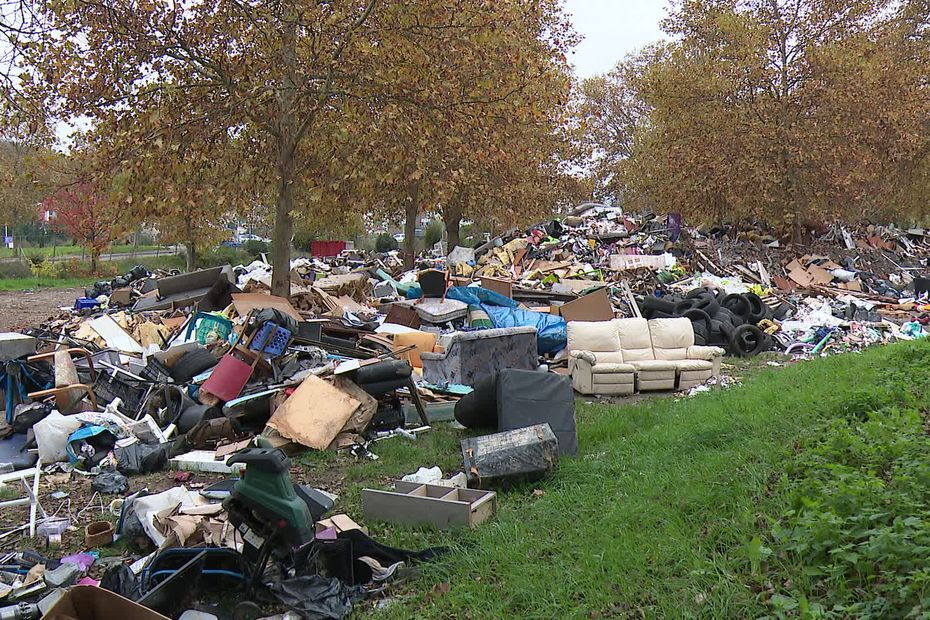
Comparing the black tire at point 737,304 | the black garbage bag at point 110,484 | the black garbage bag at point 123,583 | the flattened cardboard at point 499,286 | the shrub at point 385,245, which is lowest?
the black garbage bag at point 110,484

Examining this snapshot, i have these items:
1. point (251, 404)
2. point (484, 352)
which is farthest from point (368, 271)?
point (251, 404)

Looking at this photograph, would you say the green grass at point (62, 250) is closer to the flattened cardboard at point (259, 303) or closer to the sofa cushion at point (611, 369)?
the flattened cardboard at point (259, 303)

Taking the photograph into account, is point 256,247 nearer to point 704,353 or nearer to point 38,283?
point 38,283

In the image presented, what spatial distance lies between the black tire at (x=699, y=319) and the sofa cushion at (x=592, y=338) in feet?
8.43

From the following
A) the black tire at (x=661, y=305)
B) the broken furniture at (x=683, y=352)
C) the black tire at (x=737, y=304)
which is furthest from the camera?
the black tire at (x=737, y=304)

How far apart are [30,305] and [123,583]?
63.5 ft

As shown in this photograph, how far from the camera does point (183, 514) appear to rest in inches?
198

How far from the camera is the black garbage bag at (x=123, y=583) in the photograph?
400 centimetres

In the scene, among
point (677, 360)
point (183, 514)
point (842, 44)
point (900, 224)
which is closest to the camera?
point (183, 514)

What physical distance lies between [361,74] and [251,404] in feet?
17.4

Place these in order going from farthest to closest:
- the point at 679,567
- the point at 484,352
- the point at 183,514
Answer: the point at 484,352 < the point at 183,514 < the point at 679,567

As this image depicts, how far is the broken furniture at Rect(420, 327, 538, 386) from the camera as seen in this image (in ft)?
30.7

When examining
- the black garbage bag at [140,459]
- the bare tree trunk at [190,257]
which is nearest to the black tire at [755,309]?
the black garbage bag at [140,459]

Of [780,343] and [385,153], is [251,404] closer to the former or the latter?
[385,153]
